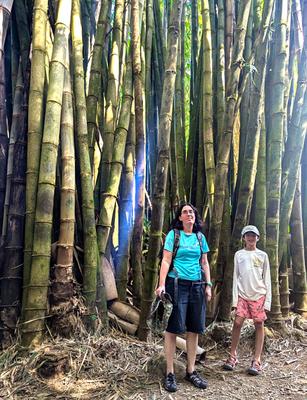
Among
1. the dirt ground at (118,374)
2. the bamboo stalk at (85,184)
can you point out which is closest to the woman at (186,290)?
the dirt ground at (118,374)

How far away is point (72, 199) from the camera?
276 centimetres

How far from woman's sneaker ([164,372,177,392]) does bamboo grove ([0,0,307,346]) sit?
64 cm

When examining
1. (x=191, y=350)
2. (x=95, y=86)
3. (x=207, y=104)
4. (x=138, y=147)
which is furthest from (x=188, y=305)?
(x=95, y=86)

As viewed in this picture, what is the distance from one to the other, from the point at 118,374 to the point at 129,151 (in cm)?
185

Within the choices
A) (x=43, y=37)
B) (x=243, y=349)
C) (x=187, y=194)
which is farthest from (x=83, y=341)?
(x=43, y=37)

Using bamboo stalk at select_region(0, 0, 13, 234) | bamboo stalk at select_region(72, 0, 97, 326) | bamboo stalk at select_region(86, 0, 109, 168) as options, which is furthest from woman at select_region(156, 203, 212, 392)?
bamboo stalk at select_region(0, 0, 13, 234)

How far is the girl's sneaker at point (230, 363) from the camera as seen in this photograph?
270cm

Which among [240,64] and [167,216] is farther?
[167,216]

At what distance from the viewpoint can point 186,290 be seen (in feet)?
8.11

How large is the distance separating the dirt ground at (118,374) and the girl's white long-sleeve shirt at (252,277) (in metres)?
0.47

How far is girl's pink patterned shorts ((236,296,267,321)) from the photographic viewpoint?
271cm

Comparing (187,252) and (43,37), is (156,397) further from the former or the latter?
Result: (43,37)

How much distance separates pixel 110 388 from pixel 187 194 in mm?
2100

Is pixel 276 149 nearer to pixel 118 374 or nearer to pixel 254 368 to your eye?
pixel 254 368
